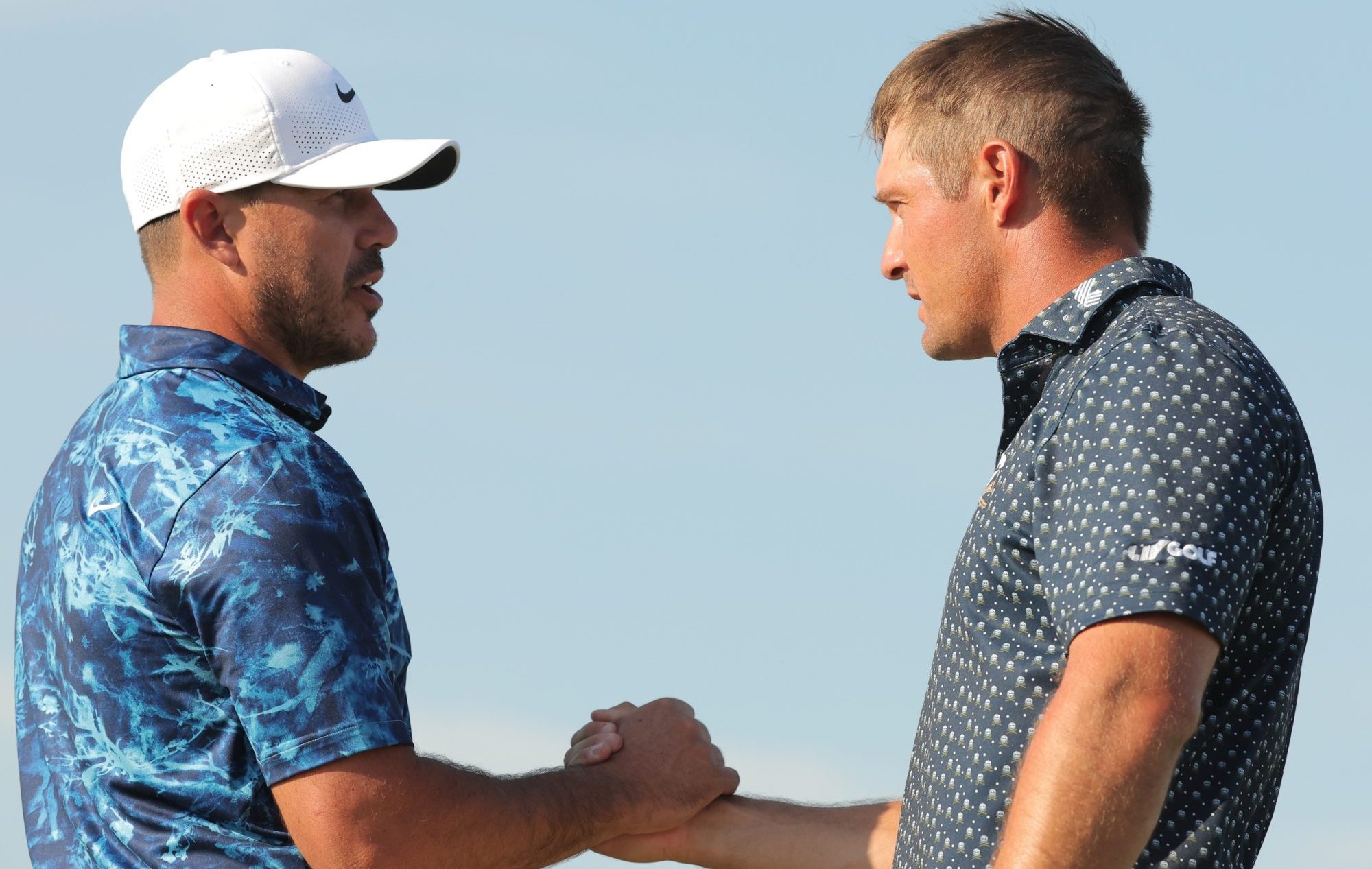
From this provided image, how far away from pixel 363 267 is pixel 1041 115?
7.27 ft

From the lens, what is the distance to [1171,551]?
330 cm

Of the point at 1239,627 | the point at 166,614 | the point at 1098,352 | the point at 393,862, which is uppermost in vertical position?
the point at 1098,352

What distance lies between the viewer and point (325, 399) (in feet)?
16.5

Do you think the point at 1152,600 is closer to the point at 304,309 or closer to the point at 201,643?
the point at 201,643

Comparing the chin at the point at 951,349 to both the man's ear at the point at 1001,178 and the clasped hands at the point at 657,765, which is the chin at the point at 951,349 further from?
the clasped hands at the point at 657,765

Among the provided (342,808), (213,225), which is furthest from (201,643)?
(213,225)

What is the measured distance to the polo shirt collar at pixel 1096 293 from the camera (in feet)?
13.1

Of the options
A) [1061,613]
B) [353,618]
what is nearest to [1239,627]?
[1061,613]

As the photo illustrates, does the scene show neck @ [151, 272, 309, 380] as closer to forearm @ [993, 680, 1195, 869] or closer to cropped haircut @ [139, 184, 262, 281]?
cropped haircut @ [139, 184, 262, 281]

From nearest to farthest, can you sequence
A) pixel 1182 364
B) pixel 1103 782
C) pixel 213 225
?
pixel 1103 782
pixel 1182 364
pixel 213 225

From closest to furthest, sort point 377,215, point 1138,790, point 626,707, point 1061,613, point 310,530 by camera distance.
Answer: point 1138,790
point 1061,613
point 310,530
point 377,215
point 626,707

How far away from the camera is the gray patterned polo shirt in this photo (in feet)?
11.0

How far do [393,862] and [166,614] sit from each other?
0.85 metres

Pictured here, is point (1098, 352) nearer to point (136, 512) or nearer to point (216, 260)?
point (136, 512)
